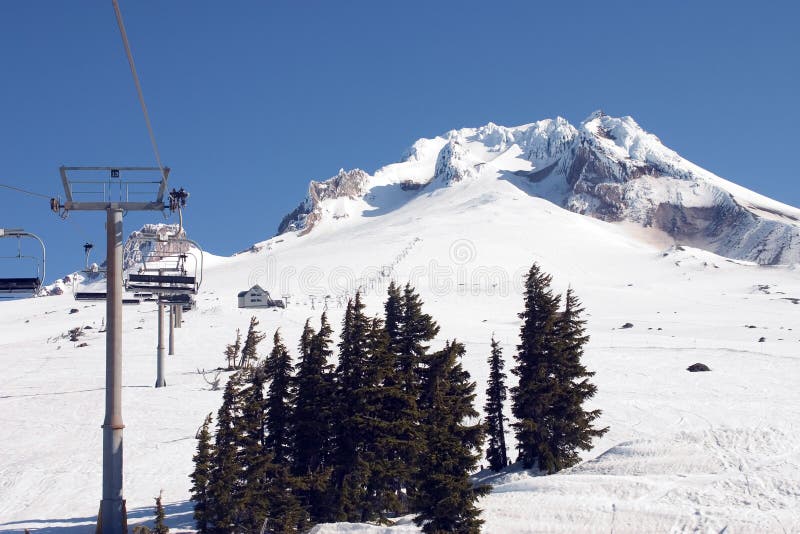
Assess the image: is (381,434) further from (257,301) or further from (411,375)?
(257,301)

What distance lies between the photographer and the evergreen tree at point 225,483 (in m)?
19.5

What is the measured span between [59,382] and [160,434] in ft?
61.3

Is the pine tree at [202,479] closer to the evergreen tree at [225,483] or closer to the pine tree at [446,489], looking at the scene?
the evergreen tree at [225,483]

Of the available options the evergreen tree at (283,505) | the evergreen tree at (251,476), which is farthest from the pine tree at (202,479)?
the evergreen tree at (283,505)

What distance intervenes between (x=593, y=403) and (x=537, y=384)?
37.0ft

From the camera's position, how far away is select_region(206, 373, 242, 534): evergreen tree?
19531 millimetres

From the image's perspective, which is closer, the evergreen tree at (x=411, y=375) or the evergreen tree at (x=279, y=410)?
the evergreen tree at (x=411, y=375)

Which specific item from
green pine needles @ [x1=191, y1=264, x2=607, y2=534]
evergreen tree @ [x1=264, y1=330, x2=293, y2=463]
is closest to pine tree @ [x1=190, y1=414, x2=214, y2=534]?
green pine needles @ [x1=191, y1=264, x2=607, y2=534]

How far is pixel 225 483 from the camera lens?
64.3 ft

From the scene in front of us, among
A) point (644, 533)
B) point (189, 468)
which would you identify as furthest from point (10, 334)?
point (644, 533)

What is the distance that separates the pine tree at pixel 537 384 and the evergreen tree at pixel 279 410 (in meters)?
8.26

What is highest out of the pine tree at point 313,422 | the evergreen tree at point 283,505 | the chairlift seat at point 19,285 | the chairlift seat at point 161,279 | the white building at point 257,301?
the white building at point 257,301

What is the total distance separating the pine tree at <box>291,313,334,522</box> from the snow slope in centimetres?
169

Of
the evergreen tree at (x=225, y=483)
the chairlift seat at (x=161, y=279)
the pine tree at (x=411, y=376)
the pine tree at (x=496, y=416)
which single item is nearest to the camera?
the chairlift seat at (x=161, y=279)
